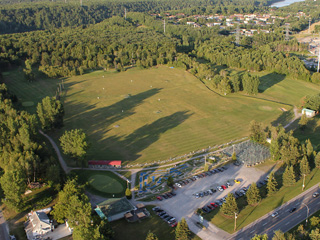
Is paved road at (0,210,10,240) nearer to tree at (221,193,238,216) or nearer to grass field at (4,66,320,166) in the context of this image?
grass field at (4,66,320,166)

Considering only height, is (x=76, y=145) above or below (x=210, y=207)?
above

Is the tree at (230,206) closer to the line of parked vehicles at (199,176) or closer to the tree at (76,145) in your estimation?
the line of parked vehicles at (199,176)

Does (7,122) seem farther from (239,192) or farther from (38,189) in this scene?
(239,192)

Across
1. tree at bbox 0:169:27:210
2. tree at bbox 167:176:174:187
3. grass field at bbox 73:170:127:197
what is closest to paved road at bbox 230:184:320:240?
tree at bbox 167:176:174:187

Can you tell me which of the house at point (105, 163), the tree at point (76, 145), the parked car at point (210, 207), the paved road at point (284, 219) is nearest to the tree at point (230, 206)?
the parked car at point (210, 207)

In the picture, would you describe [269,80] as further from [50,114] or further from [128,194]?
[128,194]

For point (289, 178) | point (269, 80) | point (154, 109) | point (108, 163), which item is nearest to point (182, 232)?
point (289, 178)

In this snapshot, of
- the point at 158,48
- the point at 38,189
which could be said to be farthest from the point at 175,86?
the point at 38,189
